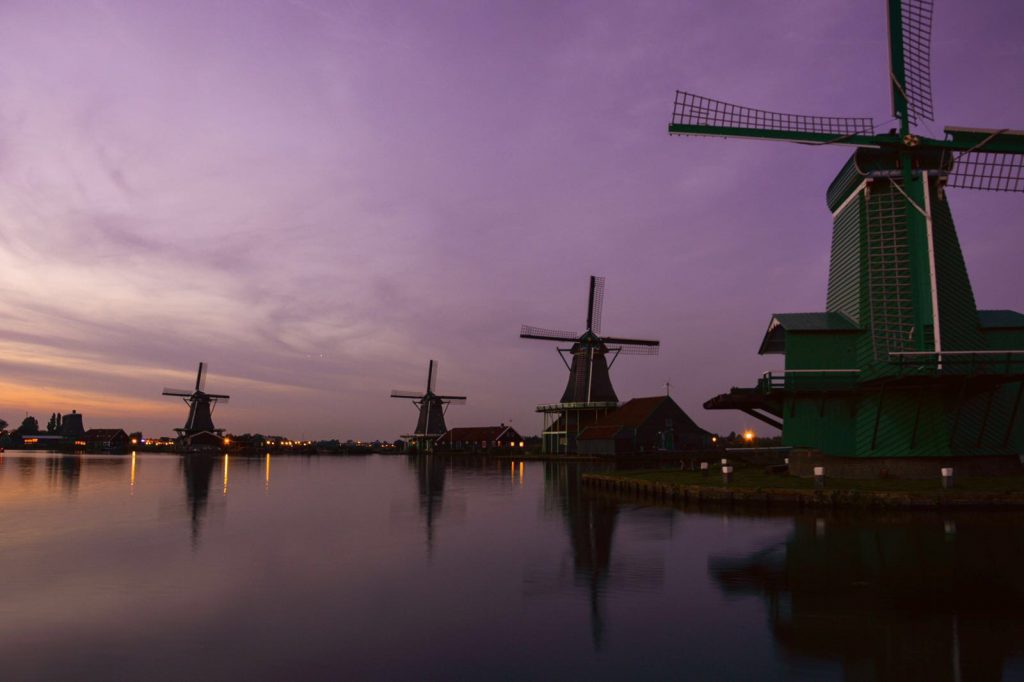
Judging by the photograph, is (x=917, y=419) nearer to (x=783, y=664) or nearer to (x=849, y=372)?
(x=849, y=372)

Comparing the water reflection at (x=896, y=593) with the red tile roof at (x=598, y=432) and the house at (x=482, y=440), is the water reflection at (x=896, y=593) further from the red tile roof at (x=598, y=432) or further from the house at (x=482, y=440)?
the house at (x=482, y=440)

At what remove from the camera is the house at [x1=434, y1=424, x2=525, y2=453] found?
105m

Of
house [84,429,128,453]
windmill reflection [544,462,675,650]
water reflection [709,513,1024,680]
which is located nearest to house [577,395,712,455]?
windmill reflection [544,462,675,650]

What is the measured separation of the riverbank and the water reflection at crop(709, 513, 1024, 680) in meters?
2.79

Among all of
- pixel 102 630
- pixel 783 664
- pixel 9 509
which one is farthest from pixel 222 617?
pixel 9 509

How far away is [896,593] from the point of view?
11.8m

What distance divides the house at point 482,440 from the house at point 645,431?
104ft

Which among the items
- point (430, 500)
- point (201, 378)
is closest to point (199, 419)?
point (201, 378)

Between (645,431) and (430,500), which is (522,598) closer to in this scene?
(430,500)

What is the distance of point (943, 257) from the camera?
1040 inches

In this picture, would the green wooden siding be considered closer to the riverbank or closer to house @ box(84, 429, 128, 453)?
the riverbank

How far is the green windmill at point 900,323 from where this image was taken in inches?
982

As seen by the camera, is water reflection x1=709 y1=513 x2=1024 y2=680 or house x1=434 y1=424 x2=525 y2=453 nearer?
water reflection x1=709 y1=513 x2=1024 y2=680

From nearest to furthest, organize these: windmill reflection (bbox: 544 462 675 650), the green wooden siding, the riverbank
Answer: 1. windmill reflection (bbox: 544 462 675 650)
2. the riverbank
3. the green wooden siding
